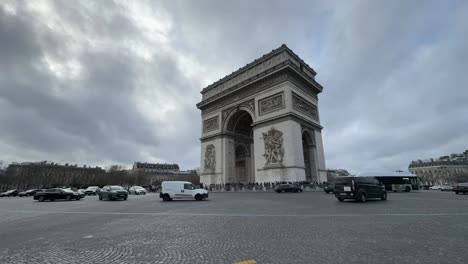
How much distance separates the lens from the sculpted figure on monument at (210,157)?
36.8 m

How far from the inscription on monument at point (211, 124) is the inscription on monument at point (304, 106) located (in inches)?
529

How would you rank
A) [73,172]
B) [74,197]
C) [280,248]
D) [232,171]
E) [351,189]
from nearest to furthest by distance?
[280,248]
[351,189]
[74,197]
[232,171]
[73,172]

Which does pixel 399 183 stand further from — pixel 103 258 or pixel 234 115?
pixel 103 258

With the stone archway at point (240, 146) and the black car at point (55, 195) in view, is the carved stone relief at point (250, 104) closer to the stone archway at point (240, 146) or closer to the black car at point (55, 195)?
the stone archway at point (240, 146)

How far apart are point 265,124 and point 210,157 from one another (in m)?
11.2

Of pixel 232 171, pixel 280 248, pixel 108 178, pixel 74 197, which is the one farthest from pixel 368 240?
pixel 108 178

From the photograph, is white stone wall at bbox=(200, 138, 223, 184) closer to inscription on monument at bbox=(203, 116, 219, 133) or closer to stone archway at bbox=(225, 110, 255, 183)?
stone archway at bbox=(225, 110, 255, 183)

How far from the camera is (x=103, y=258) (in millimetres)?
4152

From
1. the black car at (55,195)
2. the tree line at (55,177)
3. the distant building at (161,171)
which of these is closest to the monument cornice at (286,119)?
the black car at (55,195)

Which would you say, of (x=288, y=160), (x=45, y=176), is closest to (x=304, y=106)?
(x=288, y=160)

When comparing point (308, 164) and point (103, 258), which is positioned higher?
point (308, 164)

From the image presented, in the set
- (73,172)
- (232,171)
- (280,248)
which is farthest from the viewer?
(73,172)

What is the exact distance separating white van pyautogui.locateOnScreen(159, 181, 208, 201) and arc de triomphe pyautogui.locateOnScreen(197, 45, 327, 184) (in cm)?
1215

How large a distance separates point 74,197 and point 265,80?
86.4 feet
